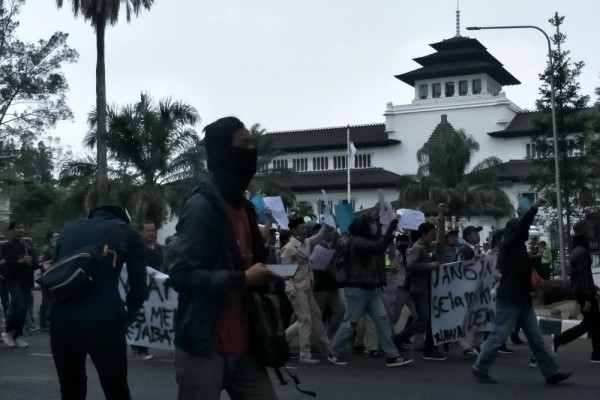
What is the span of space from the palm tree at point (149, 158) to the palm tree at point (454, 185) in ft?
89.4

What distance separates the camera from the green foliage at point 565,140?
36812 mm

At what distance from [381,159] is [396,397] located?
75632 millimetres

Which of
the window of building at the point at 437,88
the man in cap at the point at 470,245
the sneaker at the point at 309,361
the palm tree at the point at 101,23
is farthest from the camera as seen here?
the window of building at the point at 437,88

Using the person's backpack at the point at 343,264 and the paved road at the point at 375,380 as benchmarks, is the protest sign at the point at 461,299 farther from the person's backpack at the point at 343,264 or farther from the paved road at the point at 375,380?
the person's backpack at the point at 343,264

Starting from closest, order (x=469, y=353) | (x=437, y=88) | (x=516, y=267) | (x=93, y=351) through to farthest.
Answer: (x=93, y=351), (x=516, y=267), (x=469, y=353), (x=437, y=88)

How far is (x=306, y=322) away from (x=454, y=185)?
5105 centimetres

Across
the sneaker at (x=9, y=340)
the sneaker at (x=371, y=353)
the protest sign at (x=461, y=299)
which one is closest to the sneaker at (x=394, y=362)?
the protest sign at (x=461, y=299)

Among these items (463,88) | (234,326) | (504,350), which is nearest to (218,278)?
(234,326)

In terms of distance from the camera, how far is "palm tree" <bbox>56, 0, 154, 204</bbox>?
33.3 metres

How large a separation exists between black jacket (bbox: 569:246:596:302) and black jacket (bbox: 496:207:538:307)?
1748 millimetres

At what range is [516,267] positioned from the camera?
9.88m

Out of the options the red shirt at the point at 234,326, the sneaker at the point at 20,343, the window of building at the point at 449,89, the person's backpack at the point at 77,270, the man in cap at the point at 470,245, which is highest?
the window of building at the point at 449,89

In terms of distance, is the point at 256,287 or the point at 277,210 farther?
the point at 277,210

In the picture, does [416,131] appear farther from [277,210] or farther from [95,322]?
[95,322]
